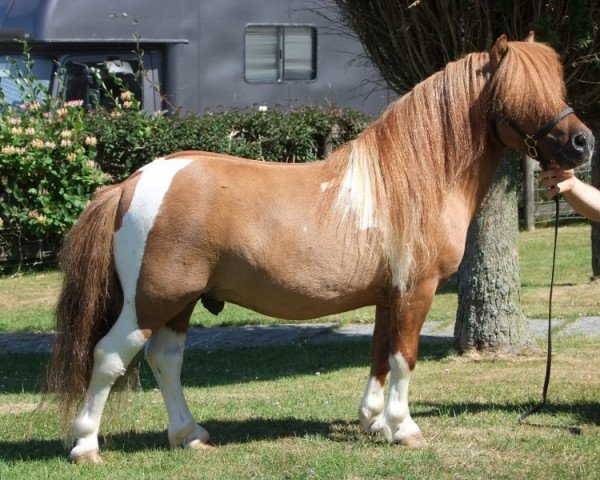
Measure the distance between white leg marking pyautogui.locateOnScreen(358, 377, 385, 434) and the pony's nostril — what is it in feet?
5.44

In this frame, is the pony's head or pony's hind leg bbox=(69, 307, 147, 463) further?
the pony's head

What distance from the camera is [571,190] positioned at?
5.45 meters

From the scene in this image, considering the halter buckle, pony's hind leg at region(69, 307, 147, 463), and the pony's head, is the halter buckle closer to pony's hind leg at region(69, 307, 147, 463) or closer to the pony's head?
the pony's head

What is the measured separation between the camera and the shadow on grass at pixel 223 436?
18.0ft

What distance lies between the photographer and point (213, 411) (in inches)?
252

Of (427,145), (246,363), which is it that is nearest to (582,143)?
(427,145)

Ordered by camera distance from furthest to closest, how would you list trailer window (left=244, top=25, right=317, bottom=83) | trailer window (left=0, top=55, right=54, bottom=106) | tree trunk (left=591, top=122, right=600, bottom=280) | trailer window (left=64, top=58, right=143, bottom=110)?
1. trailer window (left=244, top=25, right=317, bottom=83)
2. trailer window (left=64, top=58, right=143, bottom=110)
3. trailer window (left=0, top=55, right=54, bottom=106)
4. tree trunk (left=591, top=122, right=600, bottom=280)

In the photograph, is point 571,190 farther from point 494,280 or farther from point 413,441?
point 494,280

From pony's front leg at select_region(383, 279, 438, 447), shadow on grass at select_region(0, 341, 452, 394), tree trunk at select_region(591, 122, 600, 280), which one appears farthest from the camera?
tree trunk at select_region(591, 122, 600, 280)

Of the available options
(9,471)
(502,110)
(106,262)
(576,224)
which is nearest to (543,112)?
(502,110)

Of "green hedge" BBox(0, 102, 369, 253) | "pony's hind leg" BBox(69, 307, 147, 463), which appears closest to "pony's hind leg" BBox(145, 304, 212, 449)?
"pony's hind leg" BBox(69, 307, 147, 463)

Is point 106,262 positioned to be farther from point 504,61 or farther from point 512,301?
point 512,301

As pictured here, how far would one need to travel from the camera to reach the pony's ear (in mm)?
5230

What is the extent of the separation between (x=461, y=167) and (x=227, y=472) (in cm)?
197
